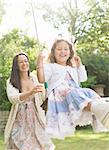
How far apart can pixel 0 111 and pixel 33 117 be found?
5.77 ft

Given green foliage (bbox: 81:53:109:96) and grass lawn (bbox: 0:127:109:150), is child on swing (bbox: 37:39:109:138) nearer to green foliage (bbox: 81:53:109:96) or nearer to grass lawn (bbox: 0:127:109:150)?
grass lawn (bbox: 0:127:109:150)

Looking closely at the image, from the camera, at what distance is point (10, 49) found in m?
3.88

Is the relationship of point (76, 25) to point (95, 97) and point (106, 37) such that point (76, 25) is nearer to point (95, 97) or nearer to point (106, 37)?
point (106, 37)

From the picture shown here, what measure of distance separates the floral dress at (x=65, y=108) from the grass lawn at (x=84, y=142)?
1.67m

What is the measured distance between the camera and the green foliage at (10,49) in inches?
148

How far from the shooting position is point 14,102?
2012mm

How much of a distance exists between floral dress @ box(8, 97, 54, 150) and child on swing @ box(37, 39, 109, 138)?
29cm

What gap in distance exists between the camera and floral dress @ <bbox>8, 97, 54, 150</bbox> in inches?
81.3

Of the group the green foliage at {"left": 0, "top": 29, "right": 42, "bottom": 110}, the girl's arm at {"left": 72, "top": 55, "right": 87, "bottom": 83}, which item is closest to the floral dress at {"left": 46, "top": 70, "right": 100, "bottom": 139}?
the girl's arm at {"left": 72, "top": 55, "right": 87, "bottom": 83}

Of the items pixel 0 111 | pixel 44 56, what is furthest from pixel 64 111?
pixel 0 111

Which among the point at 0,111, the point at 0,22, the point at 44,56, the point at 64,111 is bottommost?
the point at 0,111

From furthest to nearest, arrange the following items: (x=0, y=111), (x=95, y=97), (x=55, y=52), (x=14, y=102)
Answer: (x=0, y=111)
(x=14, y=102)
(x=55, y=52)
(x=95, y=97)

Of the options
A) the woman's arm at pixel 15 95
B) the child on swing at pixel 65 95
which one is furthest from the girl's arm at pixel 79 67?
the woman's arm at pixel 15 95

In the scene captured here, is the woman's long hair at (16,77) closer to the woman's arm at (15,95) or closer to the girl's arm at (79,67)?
the woman's arm at (15,95)
